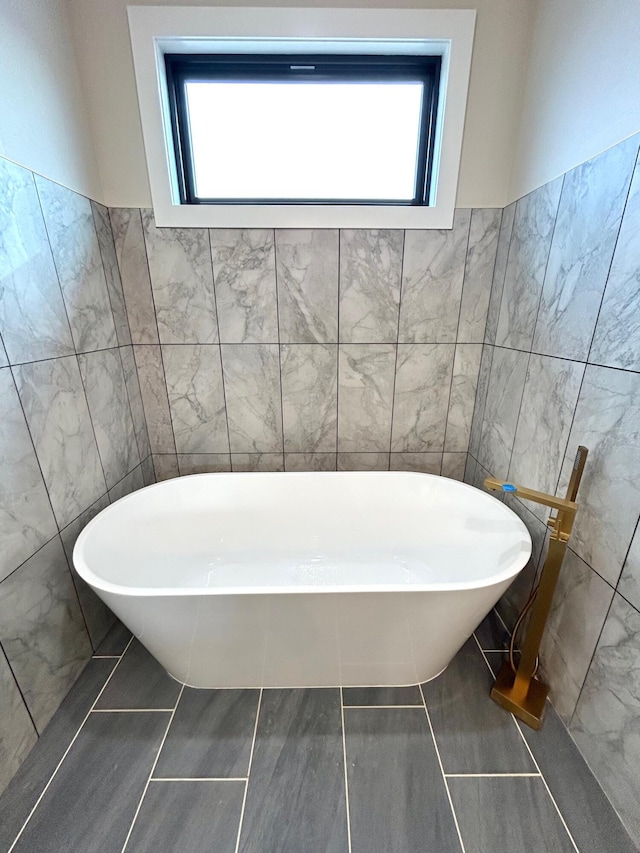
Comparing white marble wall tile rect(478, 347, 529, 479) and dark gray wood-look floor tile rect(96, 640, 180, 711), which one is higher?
white marble wall tile rect(478, 347, 529, 479)

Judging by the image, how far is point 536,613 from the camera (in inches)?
42.3

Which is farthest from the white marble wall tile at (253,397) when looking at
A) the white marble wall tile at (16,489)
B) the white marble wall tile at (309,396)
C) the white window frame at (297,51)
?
the white marble wall tile at (16,489)

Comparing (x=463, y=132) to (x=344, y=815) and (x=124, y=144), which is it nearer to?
(x=124, y=144)

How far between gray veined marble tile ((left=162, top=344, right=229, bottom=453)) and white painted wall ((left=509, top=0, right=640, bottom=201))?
1443mm

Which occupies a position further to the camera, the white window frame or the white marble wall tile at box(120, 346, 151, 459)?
the white marble wall tile at box(120, 346, 151, 459)

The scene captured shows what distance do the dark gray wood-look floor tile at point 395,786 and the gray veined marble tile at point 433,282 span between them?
1450 mm

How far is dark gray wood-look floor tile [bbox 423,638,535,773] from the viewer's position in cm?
100

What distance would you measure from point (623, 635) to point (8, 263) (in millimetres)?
1954

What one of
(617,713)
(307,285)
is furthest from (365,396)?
(617,713)

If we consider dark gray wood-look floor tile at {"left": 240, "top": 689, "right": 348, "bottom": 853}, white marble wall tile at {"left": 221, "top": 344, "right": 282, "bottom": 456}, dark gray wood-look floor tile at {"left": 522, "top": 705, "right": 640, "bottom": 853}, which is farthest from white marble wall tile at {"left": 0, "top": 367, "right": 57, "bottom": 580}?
dark gray wood-look floor tile at {"left": 522, "top": 705, "right": 640, "bottom": 853}

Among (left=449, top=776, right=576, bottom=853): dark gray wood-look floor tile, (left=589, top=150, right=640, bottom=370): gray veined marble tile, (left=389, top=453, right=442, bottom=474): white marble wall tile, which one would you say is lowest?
(left=449, top=776, right=576, bottom=853): dark gray wood-look floor tile

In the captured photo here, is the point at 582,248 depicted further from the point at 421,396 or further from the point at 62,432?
the point at 62,432

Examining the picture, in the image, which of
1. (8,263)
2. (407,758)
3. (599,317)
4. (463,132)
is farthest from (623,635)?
(8,263)

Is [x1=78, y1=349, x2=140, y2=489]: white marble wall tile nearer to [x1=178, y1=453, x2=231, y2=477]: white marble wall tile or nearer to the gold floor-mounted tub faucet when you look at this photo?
[x1=178, y1=453, x2=231, y2=477]: white marble wall tile
